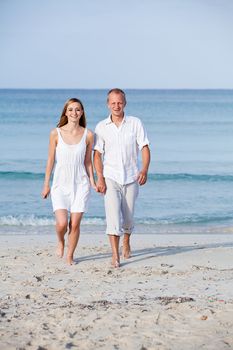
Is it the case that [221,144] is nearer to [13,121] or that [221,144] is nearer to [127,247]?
[13,121]

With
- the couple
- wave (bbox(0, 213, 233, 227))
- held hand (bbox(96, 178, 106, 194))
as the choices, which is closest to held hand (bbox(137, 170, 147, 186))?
the couple

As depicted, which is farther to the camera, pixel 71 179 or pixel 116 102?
pixel 71 179

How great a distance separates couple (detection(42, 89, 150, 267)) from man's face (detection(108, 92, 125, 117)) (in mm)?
22

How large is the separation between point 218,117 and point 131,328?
47319 mm

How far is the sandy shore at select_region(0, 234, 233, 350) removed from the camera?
600 centimetres

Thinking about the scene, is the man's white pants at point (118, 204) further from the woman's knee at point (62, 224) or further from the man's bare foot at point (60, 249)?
the man's bare foot at point (60, 249)

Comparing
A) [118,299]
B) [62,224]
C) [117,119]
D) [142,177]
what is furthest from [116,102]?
[118,299]

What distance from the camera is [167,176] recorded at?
22.1m

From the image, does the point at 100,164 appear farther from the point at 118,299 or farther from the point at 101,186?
the point at 118,299

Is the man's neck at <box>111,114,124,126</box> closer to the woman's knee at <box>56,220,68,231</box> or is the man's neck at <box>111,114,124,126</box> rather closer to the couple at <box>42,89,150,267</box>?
the couple at <box>42,89,150,267</box>

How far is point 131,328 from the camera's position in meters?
6.24

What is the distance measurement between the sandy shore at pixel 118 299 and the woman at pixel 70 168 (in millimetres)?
578

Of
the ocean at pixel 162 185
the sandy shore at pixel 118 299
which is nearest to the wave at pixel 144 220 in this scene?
the ocean at pixel 162 185

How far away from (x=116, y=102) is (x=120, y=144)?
1.38ft
